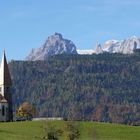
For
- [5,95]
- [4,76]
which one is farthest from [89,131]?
[4,76]

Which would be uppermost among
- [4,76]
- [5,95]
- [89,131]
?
[4,76]

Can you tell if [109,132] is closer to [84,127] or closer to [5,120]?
[84,127]

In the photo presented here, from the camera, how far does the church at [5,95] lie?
163250mm

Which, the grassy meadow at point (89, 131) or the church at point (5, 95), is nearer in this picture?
the grassy meadow at point (89, 131)

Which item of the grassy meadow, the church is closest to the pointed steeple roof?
the church

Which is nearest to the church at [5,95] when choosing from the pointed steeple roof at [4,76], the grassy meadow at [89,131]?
the pointed steeple roof at [4,76]

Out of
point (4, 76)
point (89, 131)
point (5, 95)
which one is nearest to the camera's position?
point (89, 131)

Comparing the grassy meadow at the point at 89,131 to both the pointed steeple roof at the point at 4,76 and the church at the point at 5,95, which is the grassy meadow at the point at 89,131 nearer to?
the church at the point at 5,95

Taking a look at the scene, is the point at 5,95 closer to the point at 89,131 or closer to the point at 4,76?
the point at 4,76

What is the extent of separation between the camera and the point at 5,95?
167 m

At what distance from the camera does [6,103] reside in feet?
539

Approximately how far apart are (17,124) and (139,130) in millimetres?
26563

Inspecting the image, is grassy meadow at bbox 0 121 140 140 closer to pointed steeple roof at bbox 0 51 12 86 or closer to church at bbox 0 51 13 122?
church at bbox 0 51 13 122

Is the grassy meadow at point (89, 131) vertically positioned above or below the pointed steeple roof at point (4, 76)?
below
